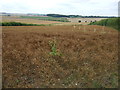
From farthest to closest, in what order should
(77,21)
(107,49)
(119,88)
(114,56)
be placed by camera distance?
(77,21), (107,49), (114,56), (119,88)

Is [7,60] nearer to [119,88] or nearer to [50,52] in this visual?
[50,52]

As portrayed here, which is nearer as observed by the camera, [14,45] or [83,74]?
[83,74]

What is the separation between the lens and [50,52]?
323 inches

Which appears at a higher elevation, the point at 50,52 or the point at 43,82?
the point at 50,52

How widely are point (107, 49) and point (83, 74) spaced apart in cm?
402

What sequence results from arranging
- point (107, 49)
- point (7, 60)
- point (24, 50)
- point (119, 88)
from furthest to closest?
point (107, 49) → point (24, 50) → point (7, 60) → point (119, 88)

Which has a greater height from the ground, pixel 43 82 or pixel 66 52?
pixel 66 52

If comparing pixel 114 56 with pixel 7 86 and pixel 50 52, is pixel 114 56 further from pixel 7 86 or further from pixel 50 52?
pixel 7 86

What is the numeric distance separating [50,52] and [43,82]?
302cm

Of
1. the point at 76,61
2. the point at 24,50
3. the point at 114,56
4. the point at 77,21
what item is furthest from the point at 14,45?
the point at 77,21

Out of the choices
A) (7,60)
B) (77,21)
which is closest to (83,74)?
(7,60)

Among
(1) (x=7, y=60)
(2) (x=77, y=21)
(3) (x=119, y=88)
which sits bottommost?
(3) (x=119, y=88)

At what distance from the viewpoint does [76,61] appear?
280 inches

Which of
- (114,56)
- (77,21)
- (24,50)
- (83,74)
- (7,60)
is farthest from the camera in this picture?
(77,21)
